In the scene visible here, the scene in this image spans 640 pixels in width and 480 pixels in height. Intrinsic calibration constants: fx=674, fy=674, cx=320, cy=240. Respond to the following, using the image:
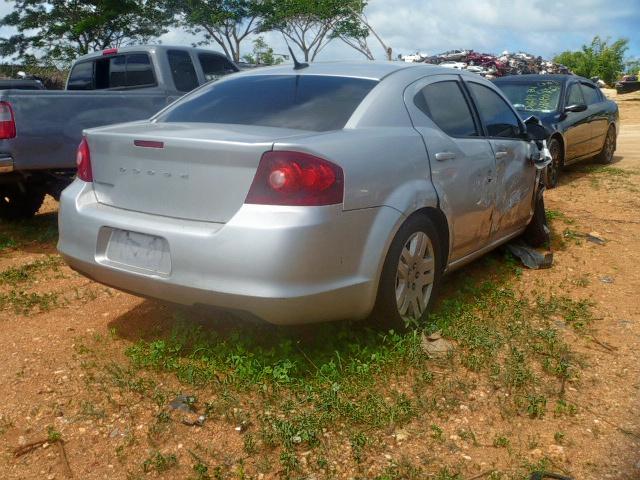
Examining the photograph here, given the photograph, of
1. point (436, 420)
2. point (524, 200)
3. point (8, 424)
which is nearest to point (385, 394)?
point (436, 420)

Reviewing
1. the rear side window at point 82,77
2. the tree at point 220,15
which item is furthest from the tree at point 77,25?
the rear side window at point 82,77

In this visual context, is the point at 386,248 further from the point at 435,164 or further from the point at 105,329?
the point at 105,329

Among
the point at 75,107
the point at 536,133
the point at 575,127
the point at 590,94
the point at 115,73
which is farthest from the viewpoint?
the point at 590,94

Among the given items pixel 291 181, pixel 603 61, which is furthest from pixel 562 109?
pixel 603 61

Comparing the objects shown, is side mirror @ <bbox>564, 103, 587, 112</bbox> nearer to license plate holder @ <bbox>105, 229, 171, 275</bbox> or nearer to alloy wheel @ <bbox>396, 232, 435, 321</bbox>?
alloy wheel @ <bbox>396, 232, 435, 321</bbox>

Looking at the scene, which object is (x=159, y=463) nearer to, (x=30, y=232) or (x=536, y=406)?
(x=536, y=406)

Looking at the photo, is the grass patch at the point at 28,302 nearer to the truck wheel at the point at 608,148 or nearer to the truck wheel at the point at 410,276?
the truck wheel at the point at 410,276

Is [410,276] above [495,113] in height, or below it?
below

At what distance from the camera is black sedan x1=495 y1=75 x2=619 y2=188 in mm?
8758

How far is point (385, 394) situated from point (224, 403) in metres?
0.74

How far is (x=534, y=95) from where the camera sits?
9180 mm

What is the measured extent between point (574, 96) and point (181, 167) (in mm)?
7754

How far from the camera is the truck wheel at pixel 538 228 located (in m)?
5.47

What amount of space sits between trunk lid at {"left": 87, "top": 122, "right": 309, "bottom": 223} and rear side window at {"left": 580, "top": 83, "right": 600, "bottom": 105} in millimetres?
7917
